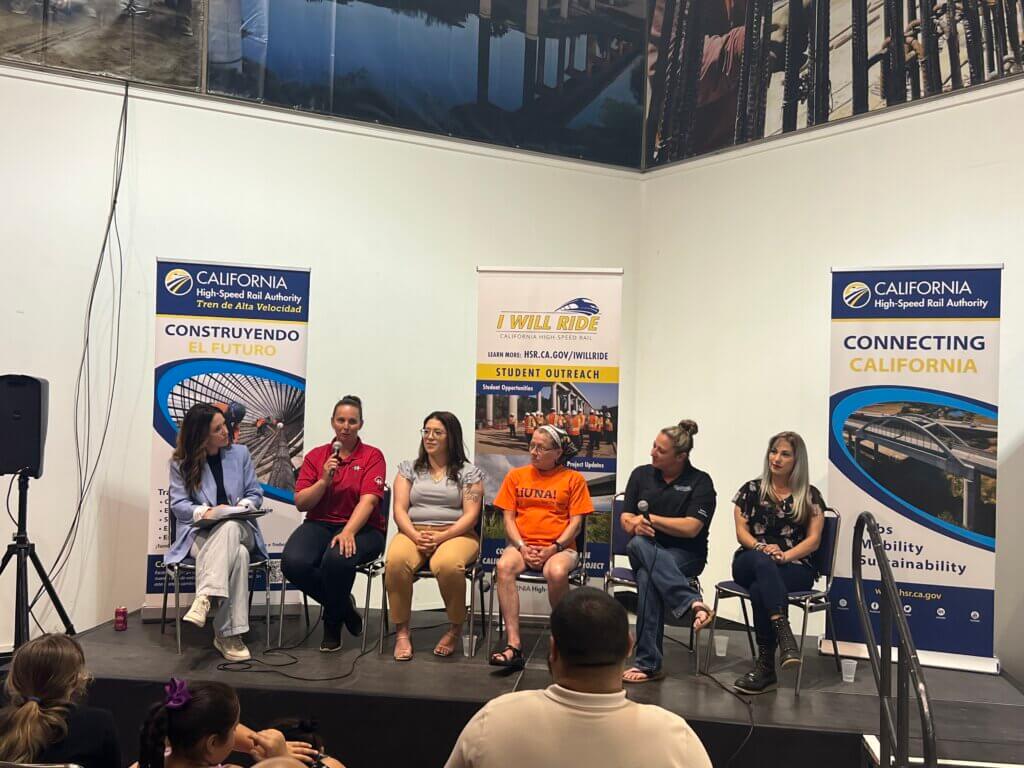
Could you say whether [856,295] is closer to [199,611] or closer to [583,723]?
[199,611]

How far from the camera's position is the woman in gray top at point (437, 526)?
4539 millimetres

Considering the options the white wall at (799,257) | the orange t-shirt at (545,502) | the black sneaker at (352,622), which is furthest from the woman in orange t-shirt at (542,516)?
the white wall at (799,257)

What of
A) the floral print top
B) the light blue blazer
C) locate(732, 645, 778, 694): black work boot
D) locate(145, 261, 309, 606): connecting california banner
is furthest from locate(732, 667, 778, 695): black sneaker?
locate(145, 261, 309, 606): connecting california banner

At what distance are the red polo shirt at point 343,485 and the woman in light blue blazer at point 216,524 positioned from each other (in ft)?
0.99

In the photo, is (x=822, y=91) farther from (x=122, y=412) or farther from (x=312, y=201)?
(x=122, y=412)

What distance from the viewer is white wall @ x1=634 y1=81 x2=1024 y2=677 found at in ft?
16.8

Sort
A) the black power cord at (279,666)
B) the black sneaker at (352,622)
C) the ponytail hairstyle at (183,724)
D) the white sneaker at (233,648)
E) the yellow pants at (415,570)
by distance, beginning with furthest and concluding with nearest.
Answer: the black sneaker at (352,622) → the yellow pants at (415,570) → the white sneaker at (233,648) → the black power cord at (279,666) → the ponytail hairstyle at (183,724)

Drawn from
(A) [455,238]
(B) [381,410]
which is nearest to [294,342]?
(B) [381,410]

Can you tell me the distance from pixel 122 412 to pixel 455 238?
8.10 feet

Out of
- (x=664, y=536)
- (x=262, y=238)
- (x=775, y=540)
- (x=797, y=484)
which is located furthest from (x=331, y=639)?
(x=262, y=238)

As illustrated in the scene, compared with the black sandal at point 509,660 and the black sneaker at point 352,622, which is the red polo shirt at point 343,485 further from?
the black sandal at point 509,660

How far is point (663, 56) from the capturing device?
268 inches

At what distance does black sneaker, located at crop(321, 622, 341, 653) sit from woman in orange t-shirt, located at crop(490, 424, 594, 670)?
84cm

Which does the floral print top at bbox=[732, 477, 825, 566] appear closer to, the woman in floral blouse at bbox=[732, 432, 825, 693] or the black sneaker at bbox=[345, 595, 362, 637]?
the woman in floral blouse at bbox=[732, 432, 825, 693]
